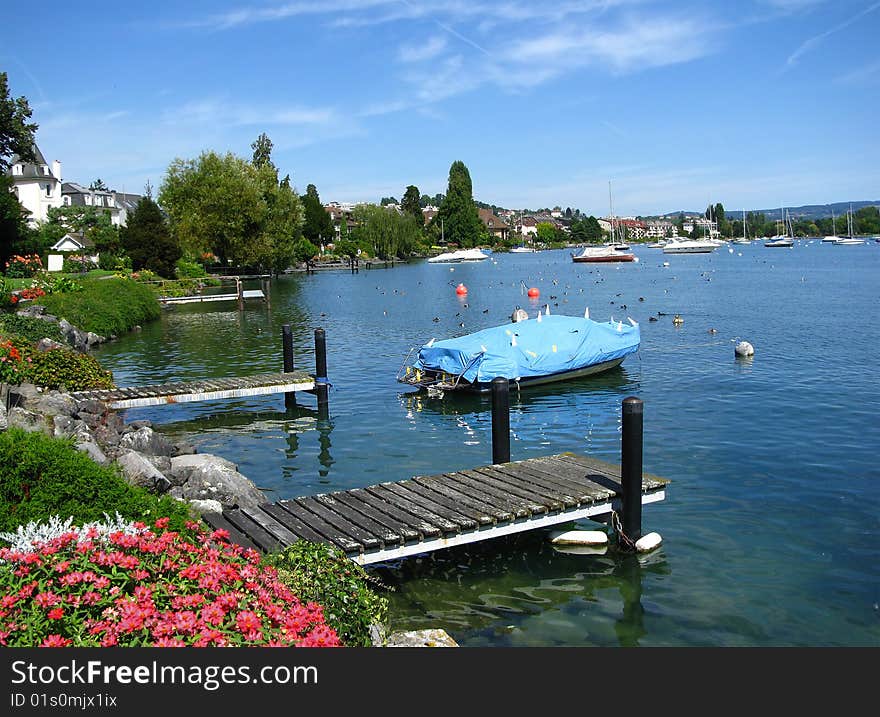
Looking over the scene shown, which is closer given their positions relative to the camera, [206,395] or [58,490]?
[58,490]

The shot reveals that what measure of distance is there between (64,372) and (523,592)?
14934 mm

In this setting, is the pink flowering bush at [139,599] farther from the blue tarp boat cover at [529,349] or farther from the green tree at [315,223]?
the green tree at [315,223]

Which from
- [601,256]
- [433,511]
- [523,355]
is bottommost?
[433,511]

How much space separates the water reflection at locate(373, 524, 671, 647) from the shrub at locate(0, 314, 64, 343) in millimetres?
16912

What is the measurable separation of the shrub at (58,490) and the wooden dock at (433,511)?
217cm

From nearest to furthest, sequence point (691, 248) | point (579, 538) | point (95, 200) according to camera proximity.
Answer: point (579, 538) → point (95, 200) → point (691, 248)

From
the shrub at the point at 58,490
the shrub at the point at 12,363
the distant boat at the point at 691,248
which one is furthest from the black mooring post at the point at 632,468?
the distant boat at the point at 691,248

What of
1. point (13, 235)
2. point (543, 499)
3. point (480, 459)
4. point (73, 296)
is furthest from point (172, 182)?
point (543, 499)

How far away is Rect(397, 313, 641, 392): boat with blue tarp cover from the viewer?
24.7 metres

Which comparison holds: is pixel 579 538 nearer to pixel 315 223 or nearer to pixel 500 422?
pixel 500 422

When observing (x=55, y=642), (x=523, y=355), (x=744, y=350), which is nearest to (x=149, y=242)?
(x=523, y=355)

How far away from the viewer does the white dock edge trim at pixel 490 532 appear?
10664 mm

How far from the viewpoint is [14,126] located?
48375mm

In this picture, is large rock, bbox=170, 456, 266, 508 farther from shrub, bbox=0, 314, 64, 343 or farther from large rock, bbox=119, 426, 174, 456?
shrub, bbox=0, 314, 64, 343
